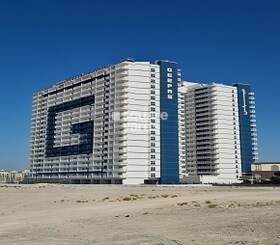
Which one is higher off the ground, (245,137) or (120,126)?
(120,126)

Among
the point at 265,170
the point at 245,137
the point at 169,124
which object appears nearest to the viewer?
the point at 169,124

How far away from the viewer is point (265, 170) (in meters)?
170

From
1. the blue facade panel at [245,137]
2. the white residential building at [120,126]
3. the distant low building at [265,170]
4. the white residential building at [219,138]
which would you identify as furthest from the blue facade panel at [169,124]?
the blue facade panel at [245,137]

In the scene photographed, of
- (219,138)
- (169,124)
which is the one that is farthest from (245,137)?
(169,124)

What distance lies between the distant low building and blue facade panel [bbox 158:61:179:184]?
3818 cm

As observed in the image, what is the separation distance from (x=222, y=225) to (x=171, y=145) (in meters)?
135

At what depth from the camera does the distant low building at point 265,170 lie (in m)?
166

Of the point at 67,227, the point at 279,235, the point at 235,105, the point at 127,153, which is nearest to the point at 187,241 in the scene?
the point at 279,235

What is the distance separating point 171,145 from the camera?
15675cm

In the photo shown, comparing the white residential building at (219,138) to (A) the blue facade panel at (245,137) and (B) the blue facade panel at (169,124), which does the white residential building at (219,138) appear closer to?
(A) the blue facade panel at (245,137)

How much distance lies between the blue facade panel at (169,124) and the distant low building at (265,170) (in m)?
38.2

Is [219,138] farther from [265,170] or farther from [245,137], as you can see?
[265,170]

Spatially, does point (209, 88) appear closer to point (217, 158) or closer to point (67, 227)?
point (217, 158)

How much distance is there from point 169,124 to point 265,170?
49825 millimetres
